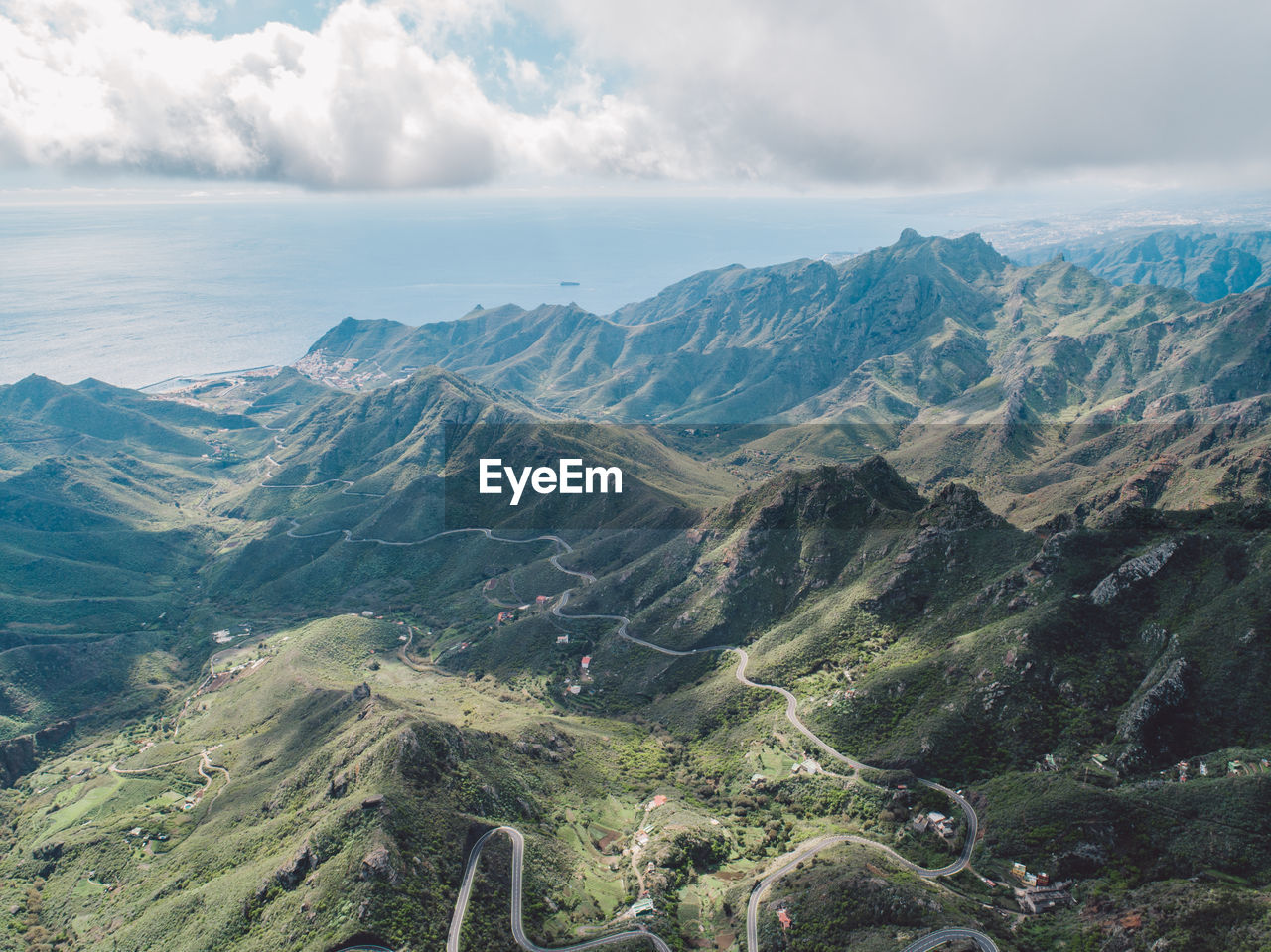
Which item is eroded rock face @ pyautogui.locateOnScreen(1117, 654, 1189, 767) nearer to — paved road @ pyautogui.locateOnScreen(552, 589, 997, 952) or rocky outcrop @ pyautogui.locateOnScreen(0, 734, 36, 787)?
paved road @ pyautogui.locateOnScreen(552, 589, 997, 952)

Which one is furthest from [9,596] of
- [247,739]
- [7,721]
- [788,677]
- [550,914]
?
[788,677]

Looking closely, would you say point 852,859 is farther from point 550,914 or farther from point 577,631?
point 577,631

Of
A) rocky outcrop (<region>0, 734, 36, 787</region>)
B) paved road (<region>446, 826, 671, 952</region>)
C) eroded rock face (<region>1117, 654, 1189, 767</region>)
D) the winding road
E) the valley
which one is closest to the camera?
the winding road

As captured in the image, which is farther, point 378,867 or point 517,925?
point 517,925

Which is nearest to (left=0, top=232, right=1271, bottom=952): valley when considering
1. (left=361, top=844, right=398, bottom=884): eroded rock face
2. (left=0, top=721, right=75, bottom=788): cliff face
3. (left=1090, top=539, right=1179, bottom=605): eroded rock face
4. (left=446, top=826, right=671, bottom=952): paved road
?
(left=361, top=844, right=398, bottom=884): eroded rock face

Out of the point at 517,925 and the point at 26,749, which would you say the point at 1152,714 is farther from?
the point at 26,749

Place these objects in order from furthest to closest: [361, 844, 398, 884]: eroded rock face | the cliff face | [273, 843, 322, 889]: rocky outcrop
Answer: the cliff face
[273, 843, 322, 889]: rocky outcrop
[361, 844, 398, 884]: eroded rock face

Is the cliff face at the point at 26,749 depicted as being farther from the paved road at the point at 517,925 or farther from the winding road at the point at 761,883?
the winding road at the point at 761,883

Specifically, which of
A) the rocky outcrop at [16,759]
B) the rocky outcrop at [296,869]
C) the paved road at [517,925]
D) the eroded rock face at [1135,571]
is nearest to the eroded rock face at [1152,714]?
the eroded rock face at [1135,571]

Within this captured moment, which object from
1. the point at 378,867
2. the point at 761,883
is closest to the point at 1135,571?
the point at 761,883
